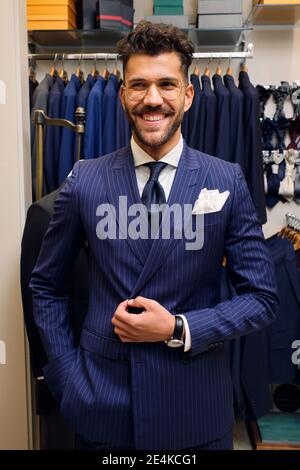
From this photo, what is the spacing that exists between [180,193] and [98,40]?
1550mm

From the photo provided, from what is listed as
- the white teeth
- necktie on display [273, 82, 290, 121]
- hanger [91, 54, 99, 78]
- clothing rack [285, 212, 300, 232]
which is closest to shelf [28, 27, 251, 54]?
hanger [91, 54, 99, 78]

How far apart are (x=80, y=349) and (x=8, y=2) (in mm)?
1071

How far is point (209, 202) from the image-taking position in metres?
1.03

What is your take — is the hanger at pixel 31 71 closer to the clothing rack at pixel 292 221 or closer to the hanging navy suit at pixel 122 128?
the hanging navy suit at pixel 122 128

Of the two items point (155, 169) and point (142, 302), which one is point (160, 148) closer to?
point (155, 169)

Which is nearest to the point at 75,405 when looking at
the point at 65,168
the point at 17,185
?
the point at 17,185

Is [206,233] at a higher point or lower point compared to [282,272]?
higher

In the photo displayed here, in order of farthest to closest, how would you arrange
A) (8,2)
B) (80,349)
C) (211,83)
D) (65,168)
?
1. (211,83)
2. (65,168)
3. (8,2)
4. (80,349)

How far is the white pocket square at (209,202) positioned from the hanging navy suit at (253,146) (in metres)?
0.98

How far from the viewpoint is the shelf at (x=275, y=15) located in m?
2.05

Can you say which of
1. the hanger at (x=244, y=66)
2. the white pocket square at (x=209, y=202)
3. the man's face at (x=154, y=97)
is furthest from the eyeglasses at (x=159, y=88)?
the hanger at (x=244, y=66)

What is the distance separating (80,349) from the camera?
3.60 ft

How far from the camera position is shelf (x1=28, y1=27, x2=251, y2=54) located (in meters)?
2.14

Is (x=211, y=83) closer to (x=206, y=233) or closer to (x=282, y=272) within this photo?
(x=282, y=272)
